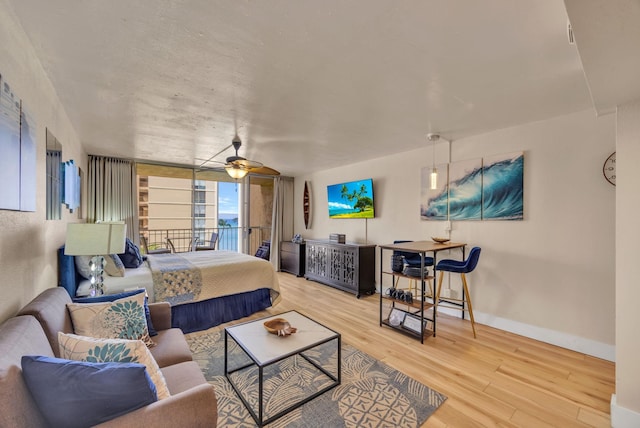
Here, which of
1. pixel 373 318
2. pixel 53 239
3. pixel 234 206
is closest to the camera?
pixel 53 239

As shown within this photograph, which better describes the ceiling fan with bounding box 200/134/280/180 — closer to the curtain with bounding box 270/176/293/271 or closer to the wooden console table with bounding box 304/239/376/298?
the wooden console table with bounding box 304/239/376/298

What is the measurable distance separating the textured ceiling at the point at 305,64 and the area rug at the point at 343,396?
7.63 feet

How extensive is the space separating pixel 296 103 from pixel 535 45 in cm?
172

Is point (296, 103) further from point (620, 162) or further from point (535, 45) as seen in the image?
point (620, 162)

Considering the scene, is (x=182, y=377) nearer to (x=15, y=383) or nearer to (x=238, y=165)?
(x=15, y=383)

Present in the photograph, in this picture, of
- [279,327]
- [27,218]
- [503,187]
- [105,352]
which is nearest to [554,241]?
[503,187]

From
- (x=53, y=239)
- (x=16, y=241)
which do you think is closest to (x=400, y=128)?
(x=16, y=241)

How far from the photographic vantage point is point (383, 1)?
126cm

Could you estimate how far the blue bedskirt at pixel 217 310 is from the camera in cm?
296

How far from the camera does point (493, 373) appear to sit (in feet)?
7.25

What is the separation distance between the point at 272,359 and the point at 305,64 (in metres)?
1.97

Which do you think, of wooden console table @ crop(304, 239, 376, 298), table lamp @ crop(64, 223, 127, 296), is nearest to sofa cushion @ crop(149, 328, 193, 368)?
table lamp @ crop(64, 223, 127, 296)

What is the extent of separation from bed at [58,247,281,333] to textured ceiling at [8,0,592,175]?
5.34 feet

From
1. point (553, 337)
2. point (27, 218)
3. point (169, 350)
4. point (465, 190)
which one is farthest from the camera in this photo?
point (465, 190)
